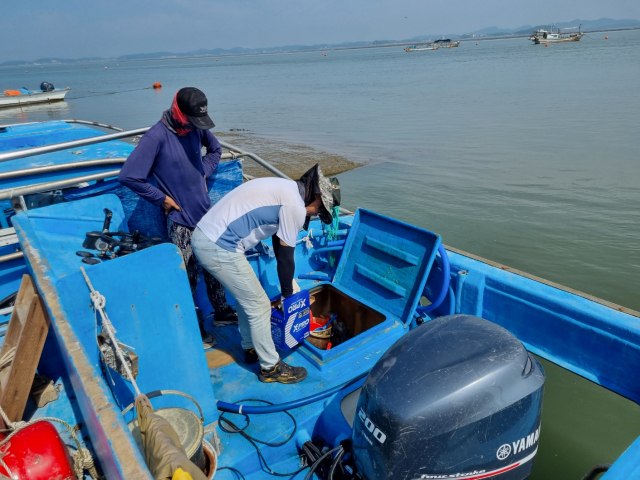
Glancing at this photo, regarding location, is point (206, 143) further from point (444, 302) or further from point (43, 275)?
point (444, 302)

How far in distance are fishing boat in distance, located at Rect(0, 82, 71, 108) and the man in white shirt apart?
3024 cm

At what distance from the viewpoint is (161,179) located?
329cm

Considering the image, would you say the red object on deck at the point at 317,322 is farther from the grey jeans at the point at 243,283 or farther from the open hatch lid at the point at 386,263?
the grey jeans at the point at 243,283

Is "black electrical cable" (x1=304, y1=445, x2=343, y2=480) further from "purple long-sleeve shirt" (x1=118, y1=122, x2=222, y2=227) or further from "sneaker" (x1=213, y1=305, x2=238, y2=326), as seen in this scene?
"purple long-sleeve shirt" (x1=118, y1=122, x2=222, y2=227)

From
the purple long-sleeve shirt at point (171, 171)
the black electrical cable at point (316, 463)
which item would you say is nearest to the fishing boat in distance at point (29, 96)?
the purple long-sleeve shirt at point (171, 171)

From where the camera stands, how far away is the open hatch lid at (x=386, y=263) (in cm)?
346

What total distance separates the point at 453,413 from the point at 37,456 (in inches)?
74.2

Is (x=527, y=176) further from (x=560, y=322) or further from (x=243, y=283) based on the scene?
(x=243, y=283)

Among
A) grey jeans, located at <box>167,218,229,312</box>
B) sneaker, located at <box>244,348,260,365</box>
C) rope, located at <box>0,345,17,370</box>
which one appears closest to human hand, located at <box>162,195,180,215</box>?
grey jeans, located at <box>167,218,229,312</box>

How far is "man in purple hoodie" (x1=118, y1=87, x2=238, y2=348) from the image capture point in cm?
308

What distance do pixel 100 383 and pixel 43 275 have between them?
33.0 inches

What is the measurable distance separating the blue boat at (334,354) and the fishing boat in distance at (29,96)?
90.3ft

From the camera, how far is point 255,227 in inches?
105

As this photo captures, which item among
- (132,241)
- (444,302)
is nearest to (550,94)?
(444,302)
